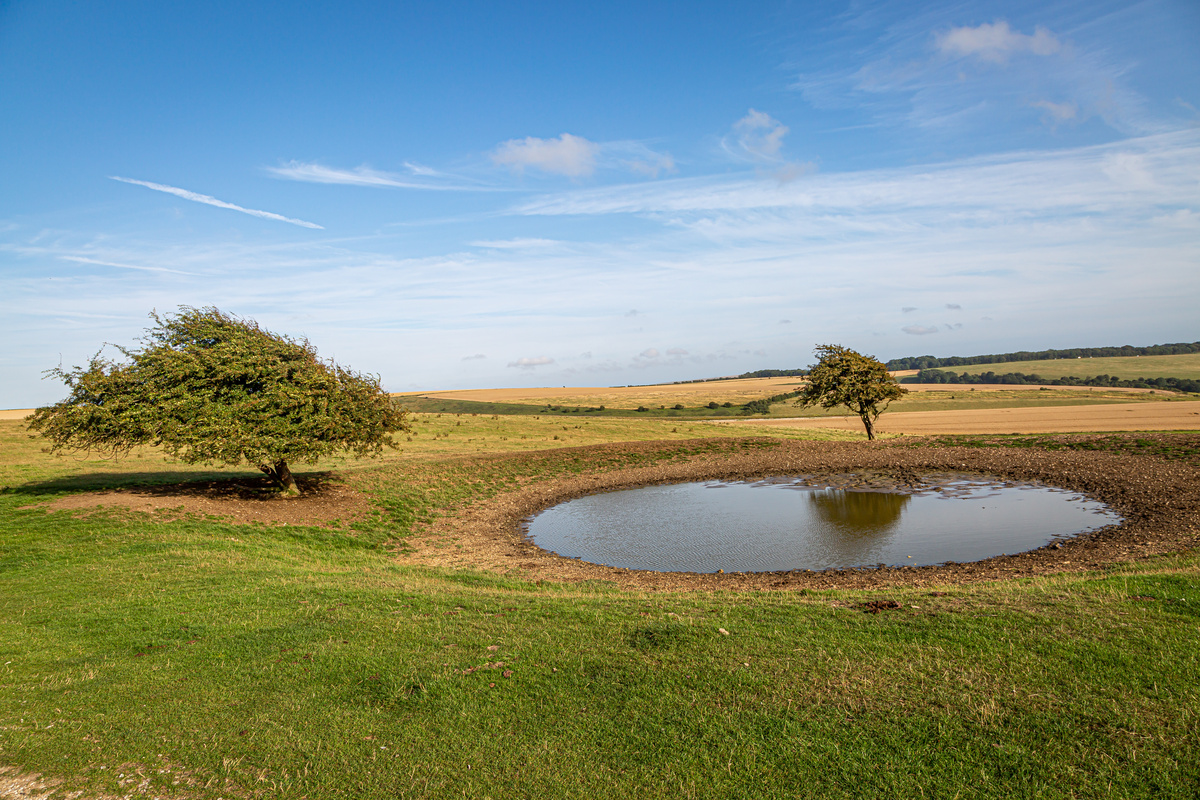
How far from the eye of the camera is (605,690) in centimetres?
763

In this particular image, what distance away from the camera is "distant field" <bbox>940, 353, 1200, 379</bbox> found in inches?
4547

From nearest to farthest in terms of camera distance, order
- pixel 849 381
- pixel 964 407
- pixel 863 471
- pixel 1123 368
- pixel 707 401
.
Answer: pixel 863 471 → pixel 849 381 → pixel 964 407 → pixel 707 401 → pixel 1123 368

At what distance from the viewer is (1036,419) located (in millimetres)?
58781

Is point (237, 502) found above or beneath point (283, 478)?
beneath

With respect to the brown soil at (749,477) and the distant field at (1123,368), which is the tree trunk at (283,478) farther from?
the distant field at (1123,368)

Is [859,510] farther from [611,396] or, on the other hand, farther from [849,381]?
[611,396]

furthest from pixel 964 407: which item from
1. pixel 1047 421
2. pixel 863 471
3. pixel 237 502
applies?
pixel 237 502

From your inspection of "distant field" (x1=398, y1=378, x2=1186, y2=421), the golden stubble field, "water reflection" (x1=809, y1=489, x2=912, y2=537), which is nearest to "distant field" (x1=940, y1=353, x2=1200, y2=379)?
the golden stubble field

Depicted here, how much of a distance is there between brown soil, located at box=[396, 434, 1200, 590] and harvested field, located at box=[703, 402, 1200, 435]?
1740 centimetres

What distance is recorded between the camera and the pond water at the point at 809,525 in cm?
1808

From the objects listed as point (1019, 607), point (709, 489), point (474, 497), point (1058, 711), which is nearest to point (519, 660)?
point (1058, 711)

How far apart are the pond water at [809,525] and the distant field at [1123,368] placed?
12155 centimetres

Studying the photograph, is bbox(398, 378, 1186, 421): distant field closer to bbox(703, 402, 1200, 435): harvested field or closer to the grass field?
bbox(703, 402, 1200, 435): harvested field

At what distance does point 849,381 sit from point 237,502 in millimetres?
36400
